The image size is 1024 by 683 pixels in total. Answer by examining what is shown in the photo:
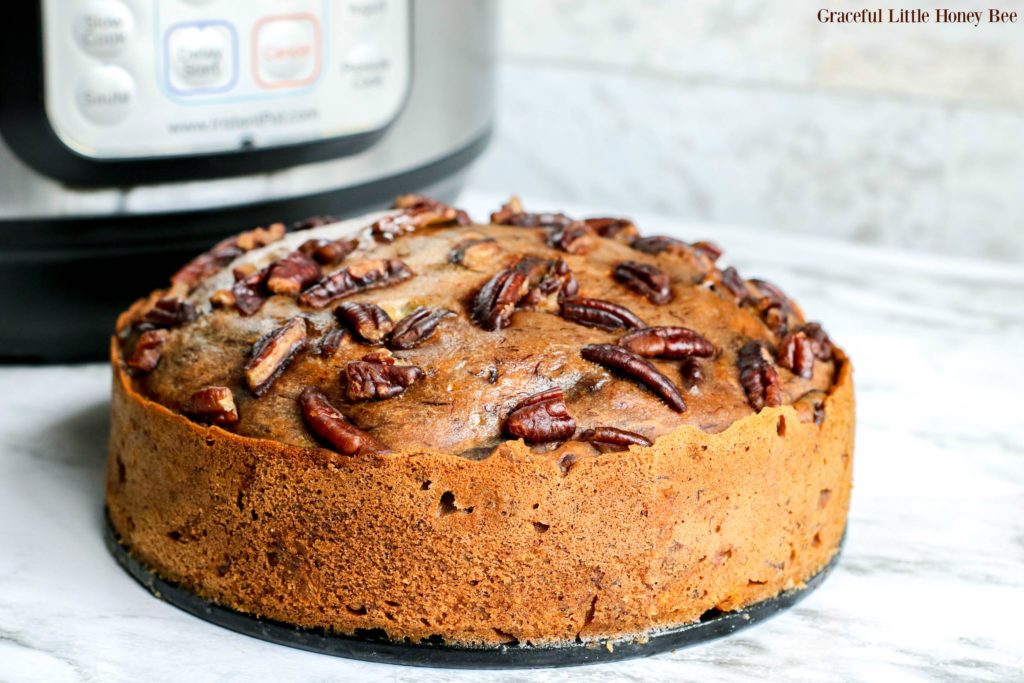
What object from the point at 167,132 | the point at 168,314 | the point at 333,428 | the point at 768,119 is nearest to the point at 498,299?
the point at 333,428

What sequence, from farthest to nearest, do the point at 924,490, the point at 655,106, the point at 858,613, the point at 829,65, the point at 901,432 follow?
1. the point at 655,106
2. the point at 829,65
3. the point at 901,432
4. the point at 924,490
5. the point at 858,613

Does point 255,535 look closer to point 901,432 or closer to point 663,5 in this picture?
point 901,432

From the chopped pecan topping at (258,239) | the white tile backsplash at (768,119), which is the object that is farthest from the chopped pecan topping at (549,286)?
the white tile backsplash at (768,119)

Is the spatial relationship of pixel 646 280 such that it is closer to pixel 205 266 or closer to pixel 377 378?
pixel 377 378

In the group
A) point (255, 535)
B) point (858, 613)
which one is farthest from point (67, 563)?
point (858, 613)

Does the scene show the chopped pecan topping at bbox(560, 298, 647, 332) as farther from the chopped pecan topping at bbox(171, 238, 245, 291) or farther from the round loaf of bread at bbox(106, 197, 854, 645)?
the chopped pecan topping at bbox(171, 238, 245, 291)
